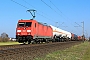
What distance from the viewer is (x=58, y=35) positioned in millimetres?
63312

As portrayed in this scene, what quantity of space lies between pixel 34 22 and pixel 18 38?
148 inches

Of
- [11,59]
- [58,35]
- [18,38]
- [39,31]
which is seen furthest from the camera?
[58,35]

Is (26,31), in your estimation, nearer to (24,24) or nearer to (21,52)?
(24,24)

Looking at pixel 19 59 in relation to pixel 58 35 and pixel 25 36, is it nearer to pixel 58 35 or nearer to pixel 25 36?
pixel 25 36

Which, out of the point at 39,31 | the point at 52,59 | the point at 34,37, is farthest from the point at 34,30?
the point at 52,59

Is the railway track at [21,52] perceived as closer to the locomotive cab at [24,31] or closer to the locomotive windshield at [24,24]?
the locomotive cab at [24,31]

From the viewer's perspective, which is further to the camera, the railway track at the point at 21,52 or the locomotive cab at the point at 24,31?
the locomotive cab at the point at 24,31

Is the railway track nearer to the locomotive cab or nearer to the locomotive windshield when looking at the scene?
the locomotive cab

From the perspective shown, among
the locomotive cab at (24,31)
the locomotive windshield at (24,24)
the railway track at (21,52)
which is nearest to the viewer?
the railway track at (21,52)

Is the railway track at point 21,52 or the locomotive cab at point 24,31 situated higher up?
the locomotive cab at point 24,31

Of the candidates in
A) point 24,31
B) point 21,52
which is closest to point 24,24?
point 24,31

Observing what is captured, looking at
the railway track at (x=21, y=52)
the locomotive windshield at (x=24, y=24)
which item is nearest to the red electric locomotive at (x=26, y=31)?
the locomotive windshield at (x=24, y=24)

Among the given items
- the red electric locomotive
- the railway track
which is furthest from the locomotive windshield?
the railway track

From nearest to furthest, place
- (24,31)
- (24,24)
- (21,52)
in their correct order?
(21,52) < (24,31) < (24,24)
